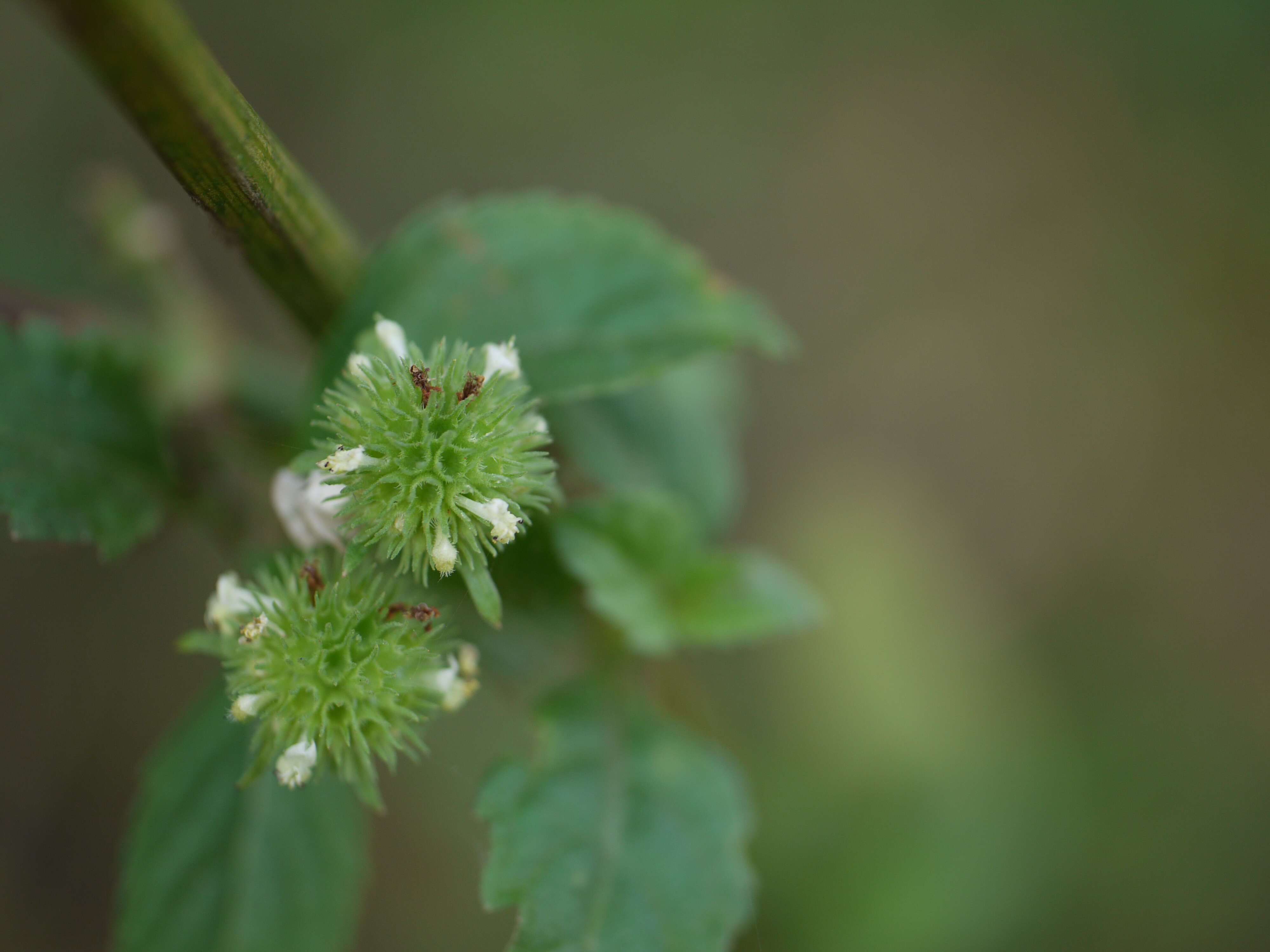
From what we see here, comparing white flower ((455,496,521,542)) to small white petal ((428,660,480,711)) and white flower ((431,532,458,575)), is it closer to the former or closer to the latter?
white flower ((431,532,458,575))

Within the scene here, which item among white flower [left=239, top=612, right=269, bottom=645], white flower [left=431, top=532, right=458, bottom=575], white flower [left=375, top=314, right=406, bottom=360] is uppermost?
white flower [left=375, top=314, right=406, bottom=360]

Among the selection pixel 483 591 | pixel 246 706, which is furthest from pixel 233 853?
pixel 483 591

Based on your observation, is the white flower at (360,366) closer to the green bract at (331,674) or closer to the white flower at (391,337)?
the white flower at (391,337)

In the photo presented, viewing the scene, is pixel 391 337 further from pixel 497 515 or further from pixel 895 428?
pixel 895 428

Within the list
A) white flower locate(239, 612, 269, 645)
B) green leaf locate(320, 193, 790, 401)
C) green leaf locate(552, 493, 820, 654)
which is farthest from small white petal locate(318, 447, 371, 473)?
green leaf locate(552, 493, 820, 654)

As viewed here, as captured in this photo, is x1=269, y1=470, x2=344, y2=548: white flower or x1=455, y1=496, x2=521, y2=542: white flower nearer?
x1=455, y1=496, x2=521, y2=542: white flower

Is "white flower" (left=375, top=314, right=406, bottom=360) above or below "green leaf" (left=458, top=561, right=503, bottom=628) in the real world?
above
